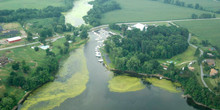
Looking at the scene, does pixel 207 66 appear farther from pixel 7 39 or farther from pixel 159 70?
pixel 7 39

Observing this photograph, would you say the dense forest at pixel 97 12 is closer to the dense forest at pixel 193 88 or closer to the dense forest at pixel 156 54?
the dense forest at pixel 156 54

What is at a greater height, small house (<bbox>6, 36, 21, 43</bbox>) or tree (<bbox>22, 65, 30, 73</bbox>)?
small house (<bbox>6, 36, 21, 43</bbox>)

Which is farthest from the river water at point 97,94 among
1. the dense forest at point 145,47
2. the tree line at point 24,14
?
the tree line at point 24,14

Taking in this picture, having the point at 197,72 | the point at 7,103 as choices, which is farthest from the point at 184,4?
the point at 7,103

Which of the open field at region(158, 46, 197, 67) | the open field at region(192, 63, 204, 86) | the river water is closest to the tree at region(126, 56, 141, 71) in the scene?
the river water

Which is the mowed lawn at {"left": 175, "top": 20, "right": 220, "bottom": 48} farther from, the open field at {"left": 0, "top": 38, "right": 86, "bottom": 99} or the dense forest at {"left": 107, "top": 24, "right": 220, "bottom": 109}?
the open field at {"left": 0, "top": 38, "right": 86, "bottom": 99}
